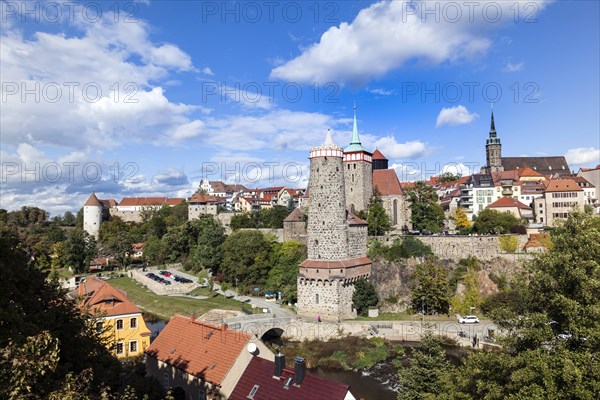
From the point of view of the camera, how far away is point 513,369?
45.3 ft

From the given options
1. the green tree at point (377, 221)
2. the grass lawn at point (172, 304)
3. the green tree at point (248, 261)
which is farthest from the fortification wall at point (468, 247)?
the grass lawn at point (172, 304)

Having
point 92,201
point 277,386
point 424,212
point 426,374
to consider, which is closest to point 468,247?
point 424,212

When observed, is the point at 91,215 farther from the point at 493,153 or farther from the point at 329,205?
the point at 493,153

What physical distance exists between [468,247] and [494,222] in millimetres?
8279

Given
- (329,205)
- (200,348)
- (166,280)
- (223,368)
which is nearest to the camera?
(223,368)

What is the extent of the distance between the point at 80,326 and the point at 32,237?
76.5 m

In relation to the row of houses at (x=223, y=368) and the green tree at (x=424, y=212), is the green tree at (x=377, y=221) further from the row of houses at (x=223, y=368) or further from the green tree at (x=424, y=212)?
the row of houses at (x=223, y=368)

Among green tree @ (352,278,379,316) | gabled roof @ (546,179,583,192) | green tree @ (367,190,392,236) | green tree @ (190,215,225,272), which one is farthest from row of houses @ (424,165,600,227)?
green tree @ (190,215,225,272)

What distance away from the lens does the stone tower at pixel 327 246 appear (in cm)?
3828

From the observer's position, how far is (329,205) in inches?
1553

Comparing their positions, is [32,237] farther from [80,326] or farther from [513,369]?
[513,369]

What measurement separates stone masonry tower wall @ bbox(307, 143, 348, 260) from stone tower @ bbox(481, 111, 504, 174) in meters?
65.3

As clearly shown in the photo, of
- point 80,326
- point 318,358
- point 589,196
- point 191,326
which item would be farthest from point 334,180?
point 589,196

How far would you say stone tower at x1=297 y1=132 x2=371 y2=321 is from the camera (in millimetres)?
38281
